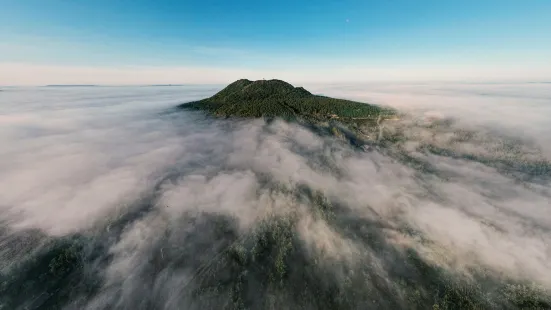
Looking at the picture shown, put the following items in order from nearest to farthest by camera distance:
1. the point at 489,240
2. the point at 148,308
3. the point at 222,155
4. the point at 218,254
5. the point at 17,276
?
1. the point at 148,308
2. the point at 17,276
3. the point at 218,254
4. the point at 489,240
5. the point at 222,155

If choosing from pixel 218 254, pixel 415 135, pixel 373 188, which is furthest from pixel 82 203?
pixel 415 135

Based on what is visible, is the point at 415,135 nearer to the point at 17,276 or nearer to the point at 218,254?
the point at 218,254

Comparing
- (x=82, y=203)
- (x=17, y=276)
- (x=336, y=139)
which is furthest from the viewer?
(x=336, y=139)

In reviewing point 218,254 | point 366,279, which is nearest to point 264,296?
point 218,254

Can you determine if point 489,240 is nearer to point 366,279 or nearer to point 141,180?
point 366,279

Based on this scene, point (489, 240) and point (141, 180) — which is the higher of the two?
point (141, 180)

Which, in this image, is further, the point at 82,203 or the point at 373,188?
the point at 373,188
